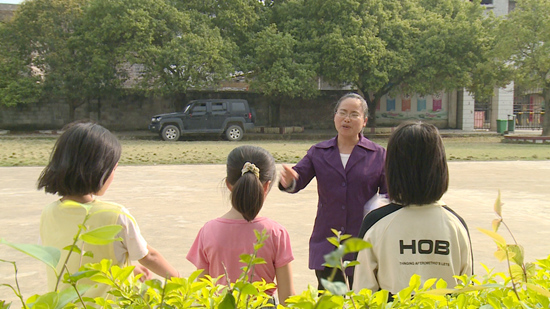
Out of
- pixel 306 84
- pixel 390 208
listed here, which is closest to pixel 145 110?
pixel 306 84

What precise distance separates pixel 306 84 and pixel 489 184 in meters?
15.7

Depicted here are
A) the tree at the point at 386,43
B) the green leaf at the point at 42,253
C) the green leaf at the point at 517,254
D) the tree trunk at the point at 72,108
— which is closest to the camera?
the green leaf at the point at 42,253

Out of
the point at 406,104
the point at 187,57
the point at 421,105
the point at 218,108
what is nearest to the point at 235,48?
the point at 187,57

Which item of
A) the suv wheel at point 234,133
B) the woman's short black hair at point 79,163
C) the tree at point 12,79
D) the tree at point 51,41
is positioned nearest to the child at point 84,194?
the woman's short black hair at point 79,163

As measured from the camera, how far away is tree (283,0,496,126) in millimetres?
24109

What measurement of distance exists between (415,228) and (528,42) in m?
22.9

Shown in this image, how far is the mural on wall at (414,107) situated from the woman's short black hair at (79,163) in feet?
101

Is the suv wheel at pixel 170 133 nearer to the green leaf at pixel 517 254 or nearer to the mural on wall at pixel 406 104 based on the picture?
the mural on wall at pixel 406 104

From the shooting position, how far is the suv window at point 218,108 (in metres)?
23.3

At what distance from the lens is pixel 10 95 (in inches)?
950

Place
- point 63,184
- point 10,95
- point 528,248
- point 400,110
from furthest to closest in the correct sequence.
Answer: point 400,110 < point 10,95 < point 528,248 < point 63,184

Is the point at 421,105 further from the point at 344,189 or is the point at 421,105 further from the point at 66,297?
the point at 66,297

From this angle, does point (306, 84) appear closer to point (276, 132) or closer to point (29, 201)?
point (276, 132)

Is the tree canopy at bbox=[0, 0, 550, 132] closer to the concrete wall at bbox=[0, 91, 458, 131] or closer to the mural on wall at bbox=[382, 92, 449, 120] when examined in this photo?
the concrete wall at bbox=[0, 91, 458, 131]
